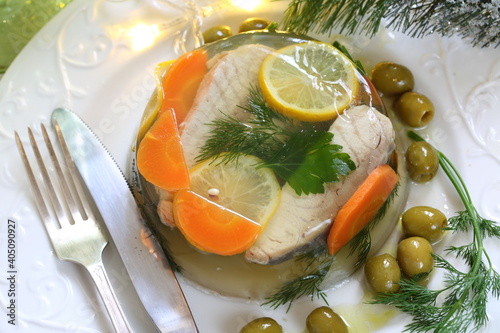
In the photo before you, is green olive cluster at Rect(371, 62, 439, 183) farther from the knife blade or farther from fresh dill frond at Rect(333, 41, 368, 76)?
the knife blade

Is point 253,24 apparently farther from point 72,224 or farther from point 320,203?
point 72,224

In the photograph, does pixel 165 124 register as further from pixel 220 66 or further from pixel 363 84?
pixel 363 84

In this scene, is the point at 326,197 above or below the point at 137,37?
below

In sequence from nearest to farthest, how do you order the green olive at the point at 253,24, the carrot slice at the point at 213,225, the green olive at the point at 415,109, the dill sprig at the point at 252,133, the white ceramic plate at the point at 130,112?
the carrot slice at the point at 213,225 → the dill sprig at the point at 252,133 → the white ceramic plate at the point at 130,112 → the green olive at the point at 415,109 → the green olive at the point at 253,24

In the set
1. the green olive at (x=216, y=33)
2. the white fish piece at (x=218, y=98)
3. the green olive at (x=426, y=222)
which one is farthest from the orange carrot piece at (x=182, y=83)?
the green olive at (x=426, y=222)

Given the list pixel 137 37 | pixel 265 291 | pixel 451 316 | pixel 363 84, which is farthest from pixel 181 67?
pixel 451 316

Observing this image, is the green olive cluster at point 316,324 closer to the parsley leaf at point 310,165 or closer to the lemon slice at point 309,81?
the parsley leaf at point 310,165

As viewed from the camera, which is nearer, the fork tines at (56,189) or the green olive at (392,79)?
the fork tines at (56,189)

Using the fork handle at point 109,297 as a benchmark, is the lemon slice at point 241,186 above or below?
above
